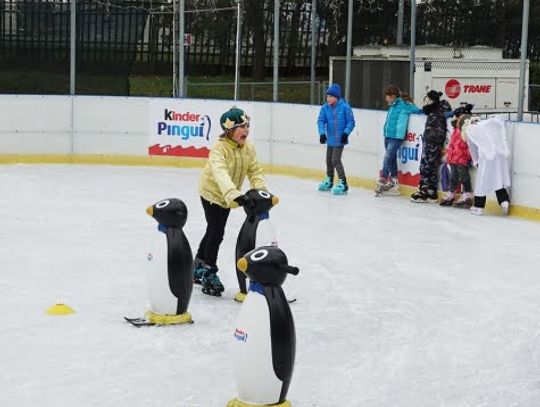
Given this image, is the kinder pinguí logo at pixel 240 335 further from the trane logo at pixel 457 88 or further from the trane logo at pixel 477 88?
the trane logo at pixel 477 88

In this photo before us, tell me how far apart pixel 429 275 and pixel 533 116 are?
813 centimetres

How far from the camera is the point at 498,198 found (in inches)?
476

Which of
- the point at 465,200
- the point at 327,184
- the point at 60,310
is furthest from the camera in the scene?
the point at 327,184

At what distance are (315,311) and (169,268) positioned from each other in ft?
4.05

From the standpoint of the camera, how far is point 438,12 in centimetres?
2011

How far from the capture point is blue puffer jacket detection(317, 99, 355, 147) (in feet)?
45.3

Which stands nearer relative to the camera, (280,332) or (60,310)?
(280,332)

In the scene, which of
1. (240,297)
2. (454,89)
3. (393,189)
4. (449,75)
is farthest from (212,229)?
(454,89)

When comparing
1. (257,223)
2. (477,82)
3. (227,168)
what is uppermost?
(477,82)

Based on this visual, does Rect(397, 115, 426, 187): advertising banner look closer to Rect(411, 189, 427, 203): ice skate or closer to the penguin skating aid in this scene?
Rect(411, 189, 427, 203): ice skate

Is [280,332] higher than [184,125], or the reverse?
[184,125]

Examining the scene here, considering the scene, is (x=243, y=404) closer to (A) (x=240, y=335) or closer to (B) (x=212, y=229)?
(A) (x=240, y=335)

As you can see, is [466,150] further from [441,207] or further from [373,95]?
[373,95]

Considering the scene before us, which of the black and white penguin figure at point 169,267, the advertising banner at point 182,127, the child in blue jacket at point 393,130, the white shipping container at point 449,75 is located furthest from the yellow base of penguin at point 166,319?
the white shipping container at point 449,75
